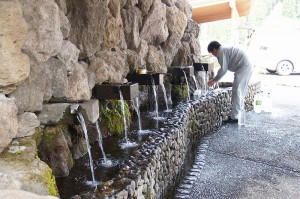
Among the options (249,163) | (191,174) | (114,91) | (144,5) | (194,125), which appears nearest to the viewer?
(191,174)

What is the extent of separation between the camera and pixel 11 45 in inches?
128

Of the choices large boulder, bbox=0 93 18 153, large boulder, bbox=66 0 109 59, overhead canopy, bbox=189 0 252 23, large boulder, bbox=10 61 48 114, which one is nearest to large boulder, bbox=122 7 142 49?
large boulder, bbox=66 0 109 59

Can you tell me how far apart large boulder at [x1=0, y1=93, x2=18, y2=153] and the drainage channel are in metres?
2.46

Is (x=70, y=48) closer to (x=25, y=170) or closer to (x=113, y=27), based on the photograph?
(x=113, y=27)

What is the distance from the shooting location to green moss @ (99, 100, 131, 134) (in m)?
5.87

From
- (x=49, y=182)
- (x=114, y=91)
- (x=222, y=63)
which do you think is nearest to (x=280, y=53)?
(x=222, y=63)

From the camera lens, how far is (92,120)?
430cm

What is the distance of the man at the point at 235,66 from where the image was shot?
799 centimetres

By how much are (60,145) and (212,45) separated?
16.6 feet

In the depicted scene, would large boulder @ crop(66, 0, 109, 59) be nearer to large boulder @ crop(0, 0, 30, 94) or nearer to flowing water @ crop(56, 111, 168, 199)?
flowing water @ crop(56, 111, 168, 199)

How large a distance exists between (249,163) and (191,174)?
1134 millimetres

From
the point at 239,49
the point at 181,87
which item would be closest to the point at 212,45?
the point at 239,49

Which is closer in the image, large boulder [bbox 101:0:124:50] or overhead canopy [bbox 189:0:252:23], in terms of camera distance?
large boulder [bbox 101:0:124:50]

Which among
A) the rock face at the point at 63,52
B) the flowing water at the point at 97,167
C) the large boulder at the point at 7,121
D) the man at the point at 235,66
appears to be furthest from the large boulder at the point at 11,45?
the man at the point at 235,66
